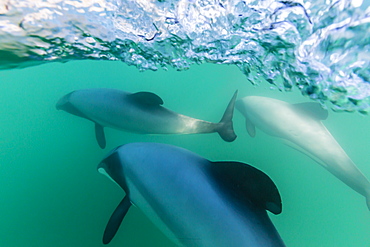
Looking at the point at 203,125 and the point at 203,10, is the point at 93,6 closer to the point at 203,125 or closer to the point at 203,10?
the point at 203,10

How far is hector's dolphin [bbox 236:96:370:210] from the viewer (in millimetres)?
6188

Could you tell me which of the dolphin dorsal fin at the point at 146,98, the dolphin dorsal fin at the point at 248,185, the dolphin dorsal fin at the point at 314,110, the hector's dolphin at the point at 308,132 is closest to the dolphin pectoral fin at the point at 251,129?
the hector's dolphin at the point at 308,132

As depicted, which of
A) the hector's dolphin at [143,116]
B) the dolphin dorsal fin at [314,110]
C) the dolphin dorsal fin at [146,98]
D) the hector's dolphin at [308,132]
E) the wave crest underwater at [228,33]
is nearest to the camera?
the wave crest underwater at [228,33]

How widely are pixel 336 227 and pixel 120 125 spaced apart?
293 inches

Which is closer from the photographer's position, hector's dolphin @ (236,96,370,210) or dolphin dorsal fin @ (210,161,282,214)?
dolphin dorsal fin @ (210,161,282,214)

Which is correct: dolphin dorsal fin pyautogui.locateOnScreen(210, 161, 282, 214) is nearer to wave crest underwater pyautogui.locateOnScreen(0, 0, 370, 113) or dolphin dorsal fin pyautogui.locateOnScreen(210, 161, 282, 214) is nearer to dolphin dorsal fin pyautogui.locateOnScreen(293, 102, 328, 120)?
wave crest underwater pyautogui.locateOnScreen(0, 0, 370, 113)

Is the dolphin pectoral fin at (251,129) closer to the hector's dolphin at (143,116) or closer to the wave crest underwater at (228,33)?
the hector's dolphin at (143,116)

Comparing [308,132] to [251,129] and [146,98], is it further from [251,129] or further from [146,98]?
[146,98]

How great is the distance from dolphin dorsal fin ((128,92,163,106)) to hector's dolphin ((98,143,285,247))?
6.08ft

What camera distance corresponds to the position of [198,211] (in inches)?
124

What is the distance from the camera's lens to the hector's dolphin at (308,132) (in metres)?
6.19

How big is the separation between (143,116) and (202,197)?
328 centimetres

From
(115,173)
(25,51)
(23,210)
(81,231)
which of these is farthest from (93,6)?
(23,210)

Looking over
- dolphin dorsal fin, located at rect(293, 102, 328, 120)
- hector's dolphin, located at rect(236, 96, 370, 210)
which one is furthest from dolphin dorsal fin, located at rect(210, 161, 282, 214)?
dolphin dorsal fin, located at rect(293, 102, 328, 120)
